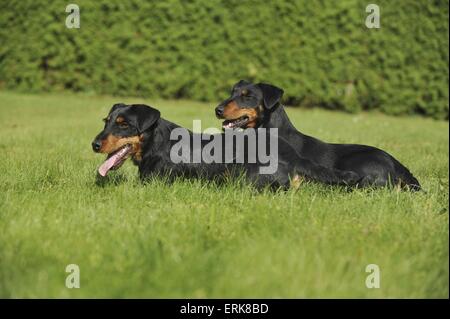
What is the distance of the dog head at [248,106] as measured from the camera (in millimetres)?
4992

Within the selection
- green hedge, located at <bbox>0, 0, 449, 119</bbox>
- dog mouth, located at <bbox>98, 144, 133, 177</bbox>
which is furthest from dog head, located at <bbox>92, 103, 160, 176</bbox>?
green hedge, located at <bbox>0, 0, 449, 119</bbox>

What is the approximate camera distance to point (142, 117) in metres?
4.32

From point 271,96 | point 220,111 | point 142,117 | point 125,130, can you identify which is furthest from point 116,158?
point 271,96

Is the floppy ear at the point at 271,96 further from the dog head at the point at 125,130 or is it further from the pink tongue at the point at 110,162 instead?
the pink tongue at the point at 110,162

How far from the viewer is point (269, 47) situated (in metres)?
12.7

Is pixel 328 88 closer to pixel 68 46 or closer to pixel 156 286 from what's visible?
pixel 68 46

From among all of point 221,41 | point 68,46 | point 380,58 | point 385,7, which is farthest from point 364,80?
point 68,46

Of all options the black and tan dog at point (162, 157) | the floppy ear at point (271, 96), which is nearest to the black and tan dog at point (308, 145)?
the floppy ear at point (271, 96)

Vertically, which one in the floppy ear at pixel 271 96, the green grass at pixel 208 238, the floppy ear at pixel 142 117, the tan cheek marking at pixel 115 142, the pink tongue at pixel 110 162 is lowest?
the green grass at pixel 208 238

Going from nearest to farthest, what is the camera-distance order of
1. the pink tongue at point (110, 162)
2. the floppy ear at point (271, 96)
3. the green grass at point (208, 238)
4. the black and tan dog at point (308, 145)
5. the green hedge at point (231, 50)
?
the green grass at point (208, 238), the pink tongue at point (110, 162), the black and tan dog at point (308, 145), the floppy ear at point (271, 96), the green hedge at point (231, 50)

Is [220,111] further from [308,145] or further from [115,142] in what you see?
[115,142]

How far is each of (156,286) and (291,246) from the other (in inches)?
26.6

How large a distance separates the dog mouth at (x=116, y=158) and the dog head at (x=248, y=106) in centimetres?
100

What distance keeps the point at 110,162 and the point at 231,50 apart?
8919 millimetres
